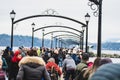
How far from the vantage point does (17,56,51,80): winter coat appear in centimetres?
846

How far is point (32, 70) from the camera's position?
334 inches

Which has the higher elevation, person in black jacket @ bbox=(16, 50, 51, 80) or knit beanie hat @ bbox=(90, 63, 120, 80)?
knit beanie hat @ bbox=(90, 63, 120, 80)

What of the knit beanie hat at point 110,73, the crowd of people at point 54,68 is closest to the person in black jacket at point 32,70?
the crowd of people at point 54,68

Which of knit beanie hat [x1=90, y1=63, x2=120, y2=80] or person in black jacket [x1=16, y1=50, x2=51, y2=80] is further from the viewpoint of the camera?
person in black jacket [x1=16, y1=50, x2=51, y2=80]

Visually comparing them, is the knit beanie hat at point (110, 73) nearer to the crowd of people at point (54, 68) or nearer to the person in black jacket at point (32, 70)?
the crowd of people at point (54, 68)

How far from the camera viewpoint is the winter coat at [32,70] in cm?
846

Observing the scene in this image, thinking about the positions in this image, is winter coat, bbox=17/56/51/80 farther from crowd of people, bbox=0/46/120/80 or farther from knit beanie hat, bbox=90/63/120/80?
knit beanie hat, bbox=90/63/120/80

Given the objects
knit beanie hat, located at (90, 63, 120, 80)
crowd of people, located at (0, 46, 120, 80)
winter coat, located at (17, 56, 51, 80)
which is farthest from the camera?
winter coat, located at (17, 56, 51, 80)

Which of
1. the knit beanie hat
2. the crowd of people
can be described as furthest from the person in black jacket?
the knit beanie hat

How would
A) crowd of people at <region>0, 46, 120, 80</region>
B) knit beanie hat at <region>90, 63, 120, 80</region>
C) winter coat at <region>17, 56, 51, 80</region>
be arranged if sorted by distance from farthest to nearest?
1. winter coat at <region>17, 56, 51, 80</region>
2. crowd of people at <region>0, 46, 120, 80</region>
3. knit beanie hat at <region>90, 63, 120, 80</region>

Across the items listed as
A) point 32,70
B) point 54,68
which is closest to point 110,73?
point 32,70

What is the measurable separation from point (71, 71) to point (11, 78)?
95.9 inches

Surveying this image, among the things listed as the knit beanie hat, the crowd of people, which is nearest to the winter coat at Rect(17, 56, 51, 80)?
the crowd of people

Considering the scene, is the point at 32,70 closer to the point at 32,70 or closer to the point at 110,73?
the point at 32,70
